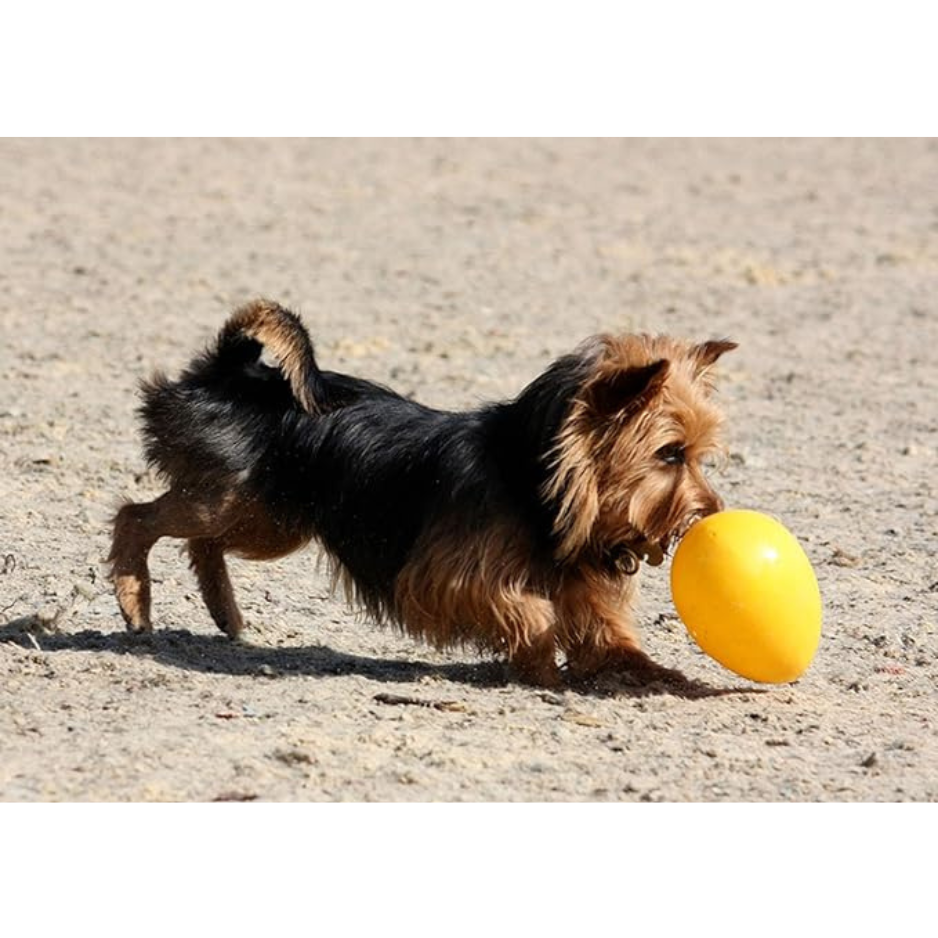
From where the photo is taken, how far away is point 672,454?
22.8 feet

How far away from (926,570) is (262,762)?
4043 millimetres

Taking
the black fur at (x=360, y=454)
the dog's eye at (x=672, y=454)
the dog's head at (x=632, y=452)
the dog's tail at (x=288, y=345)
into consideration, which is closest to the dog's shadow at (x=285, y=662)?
the black fur at (x=360, y=454)

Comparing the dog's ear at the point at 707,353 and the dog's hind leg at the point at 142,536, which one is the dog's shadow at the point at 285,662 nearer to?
the dog's hind leg at the point at 142,536

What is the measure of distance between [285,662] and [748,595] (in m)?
1.91

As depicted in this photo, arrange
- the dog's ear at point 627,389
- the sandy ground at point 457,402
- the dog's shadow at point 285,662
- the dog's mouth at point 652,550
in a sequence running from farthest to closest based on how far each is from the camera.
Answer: the dog's shadow at point 285,662 → the dog's mouth at point 652,550 → the dog's ear at point 627,389 → the sandy ground at point 457,402

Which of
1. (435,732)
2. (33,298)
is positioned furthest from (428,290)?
(435,732)

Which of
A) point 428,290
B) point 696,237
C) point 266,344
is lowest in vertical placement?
point 266,344

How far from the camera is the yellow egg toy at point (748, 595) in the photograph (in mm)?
6793

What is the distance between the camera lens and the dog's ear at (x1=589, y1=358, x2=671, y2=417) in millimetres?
6730

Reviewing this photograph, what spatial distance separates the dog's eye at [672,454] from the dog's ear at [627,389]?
0.18 meters

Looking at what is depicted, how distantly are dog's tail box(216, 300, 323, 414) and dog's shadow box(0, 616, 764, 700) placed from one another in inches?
39.8

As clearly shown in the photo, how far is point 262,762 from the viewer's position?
611 cm

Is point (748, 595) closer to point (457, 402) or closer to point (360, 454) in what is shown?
point (360, 454)

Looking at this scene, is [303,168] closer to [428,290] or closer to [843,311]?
[428,290]
